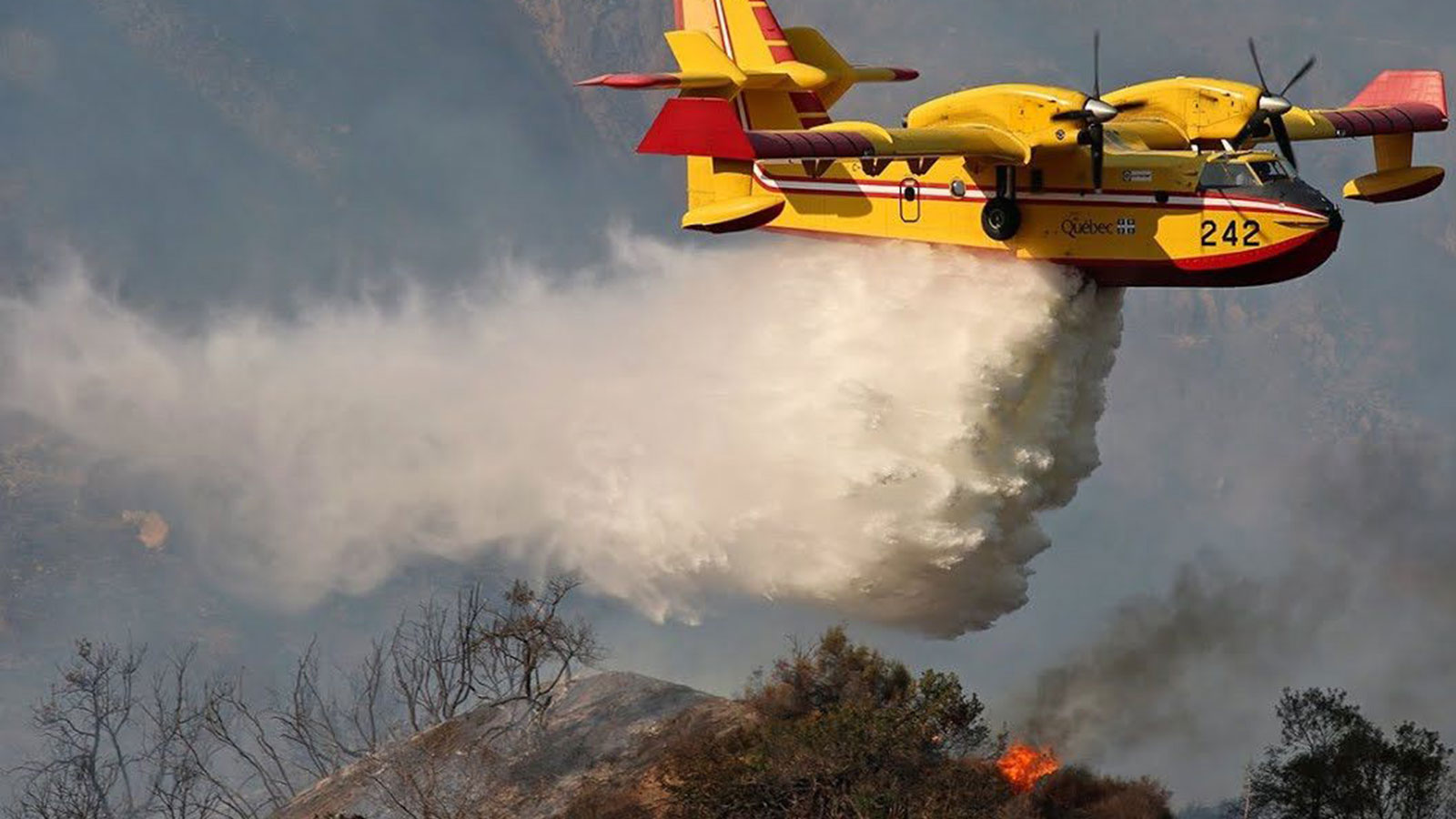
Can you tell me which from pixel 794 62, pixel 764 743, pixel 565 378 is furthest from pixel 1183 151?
pixel 565 378

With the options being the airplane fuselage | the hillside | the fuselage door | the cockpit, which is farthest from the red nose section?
the hillside

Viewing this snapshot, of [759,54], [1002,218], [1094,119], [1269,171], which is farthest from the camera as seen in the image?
[759,54]

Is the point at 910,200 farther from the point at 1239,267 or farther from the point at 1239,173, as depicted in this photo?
the point at 1239,267

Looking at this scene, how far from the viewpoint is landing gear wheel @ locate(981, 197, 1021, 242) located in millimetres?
32438

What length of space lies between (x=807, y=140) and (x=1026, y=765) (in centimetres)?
1234

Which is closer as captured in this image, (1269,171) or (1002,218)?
(1269,171)

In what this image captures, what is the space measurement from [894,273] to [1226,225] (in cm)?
527

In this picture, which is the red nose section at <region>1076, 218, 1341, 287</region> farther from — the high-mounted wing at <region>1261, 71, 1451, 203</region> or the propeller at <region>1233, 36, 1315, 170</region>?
the high-mounted wing at <region>1261, 71, 1451, 203</region>

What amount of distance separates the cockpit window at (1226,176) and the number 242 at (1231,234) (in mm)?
531

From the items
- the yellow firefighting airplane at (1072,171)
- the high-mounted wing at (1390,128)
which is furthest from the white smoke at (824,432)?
the high-mounted wing at (1390,128)

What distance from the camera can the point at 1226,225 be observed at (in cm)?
3116

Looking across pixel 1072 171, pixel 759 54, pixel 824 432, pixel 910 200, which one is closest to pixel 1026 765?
pixel 824 432

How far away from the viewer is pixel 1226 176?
1236 inches

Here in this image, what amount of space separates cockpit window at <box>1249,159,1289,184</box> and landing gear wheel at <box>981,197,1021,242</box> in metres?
3.44
